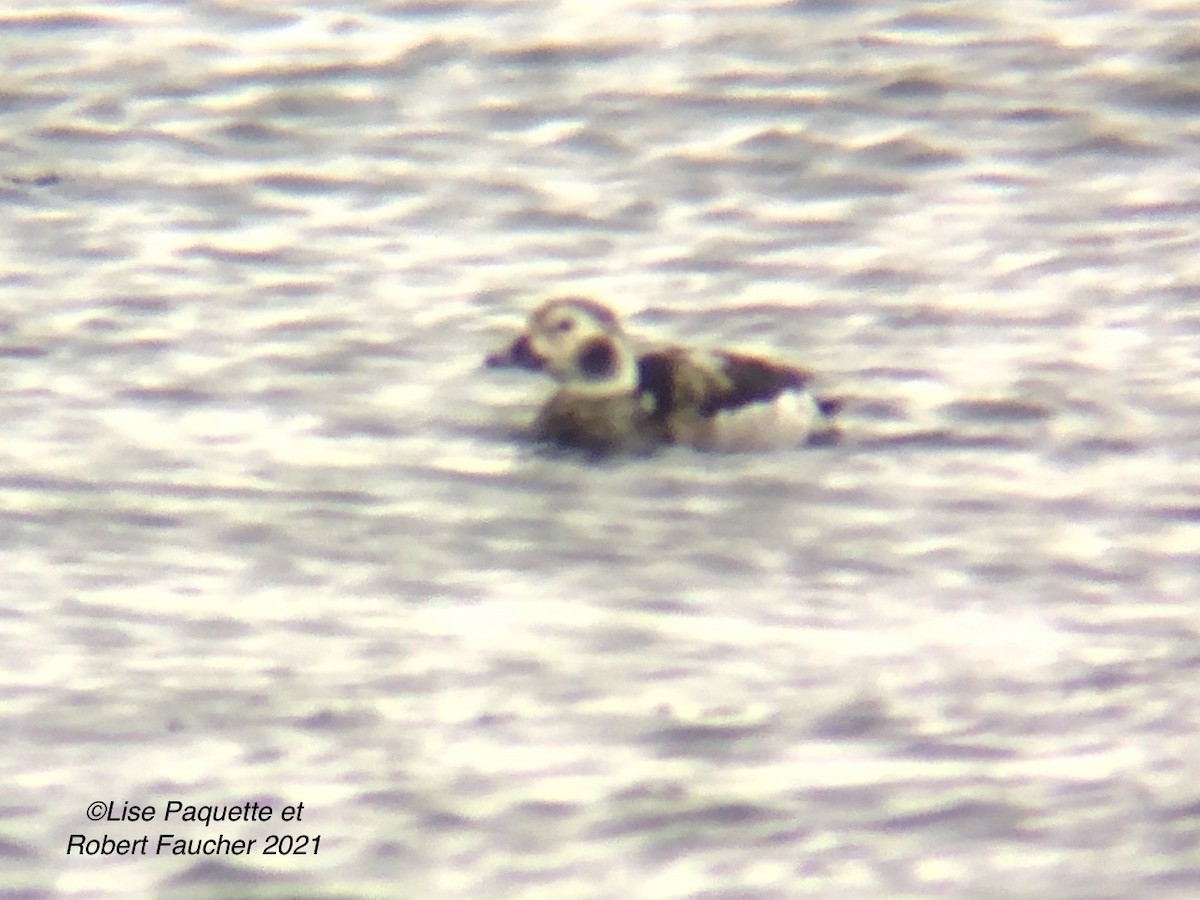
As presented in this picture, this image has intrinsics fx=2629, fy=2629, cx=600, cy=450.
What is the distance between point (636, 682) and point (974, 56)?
5113mm

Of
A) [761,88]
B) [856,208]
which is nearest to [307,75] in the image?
[761,88]

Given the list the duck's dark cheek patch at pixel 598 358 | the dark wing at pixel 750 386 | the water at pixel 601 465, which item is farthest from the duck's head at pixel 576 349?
the dark wing at pixel 750 386

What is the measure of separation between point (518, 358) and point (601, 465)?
633mm

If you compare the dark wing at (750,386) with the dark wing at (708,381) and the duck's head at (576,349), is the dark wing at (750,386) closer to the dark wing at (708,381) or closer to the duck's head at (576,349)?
the dark wing at (708,381)

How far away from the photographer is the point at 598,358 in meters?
7.95

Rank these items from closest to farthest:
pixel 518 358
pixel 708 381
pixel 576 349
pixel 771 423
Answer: pixel 771 423
pixel 708 381
pixel 576 349
pixel 518 358

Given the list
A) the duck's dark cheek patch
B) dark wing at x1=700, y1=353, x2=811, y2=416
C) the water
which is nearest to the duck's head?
the duck's dark cheek patch

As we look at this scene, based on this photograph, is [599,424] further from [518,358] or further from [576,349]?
[518,358]

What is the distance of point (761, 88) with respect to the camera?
10547 mm

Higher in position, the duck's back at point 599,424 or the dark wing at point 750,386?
the dark wing at point 750,386

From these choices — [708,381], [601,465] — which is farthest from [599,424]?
[708,381]

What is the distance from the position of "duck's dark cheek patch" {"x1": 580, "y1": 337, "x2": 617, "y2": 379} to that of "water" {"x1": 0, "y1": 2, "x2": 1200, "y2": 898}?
31cm

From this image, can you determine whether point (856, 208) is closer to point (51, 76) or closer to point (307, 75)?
point (307, 75)

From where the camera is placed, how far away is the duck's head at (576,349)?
7957 mm
